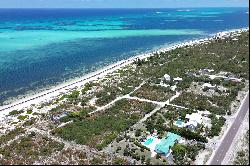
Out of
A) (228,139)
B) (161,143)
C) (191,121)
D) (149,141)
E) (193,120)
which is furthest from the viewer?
(193,120)

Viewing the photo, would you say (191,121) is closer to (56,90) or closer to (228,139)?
(228,139)

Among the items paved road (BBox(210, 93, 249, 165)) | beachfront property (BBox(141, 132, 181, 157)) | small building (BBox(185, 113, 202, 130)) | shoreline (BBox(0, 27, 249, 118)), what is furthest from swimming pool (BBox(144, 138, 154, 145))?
shoreline (BBox(0, 27, 249, 118))

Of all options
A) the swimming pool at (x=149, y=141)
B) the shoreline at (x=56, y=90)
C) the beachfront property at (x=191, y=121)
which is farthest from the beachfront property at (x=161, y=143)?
the shoreline at (x=56, y=90)

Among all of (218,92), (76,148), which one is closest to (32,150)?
(76,148)

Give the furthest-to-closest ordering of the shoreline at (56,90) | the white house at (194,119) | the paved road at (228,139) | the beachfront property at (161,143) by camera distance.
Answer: the shoreline at (56,90) → the white house at (194,119) → the beachfront property at (161,143) → the paved road at (228,139)

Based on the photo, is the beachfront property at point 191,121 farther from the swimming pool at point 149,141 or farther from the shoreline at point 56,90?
the shoreline at point 56,90

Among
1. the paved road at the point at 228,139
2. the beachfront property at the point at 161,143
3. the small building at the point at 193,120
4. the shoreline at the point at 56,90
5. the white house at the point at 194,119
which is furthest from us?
the shoreline at the point at 56,90

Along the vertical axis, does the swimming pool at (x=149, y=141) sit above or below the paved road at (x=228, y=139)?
above

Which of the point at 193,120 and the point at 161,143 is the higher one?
the point at 193,120

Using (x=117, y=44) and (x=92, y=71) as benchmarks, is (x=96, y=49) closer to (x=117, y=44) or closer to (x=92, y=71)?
(x=117, y=44)

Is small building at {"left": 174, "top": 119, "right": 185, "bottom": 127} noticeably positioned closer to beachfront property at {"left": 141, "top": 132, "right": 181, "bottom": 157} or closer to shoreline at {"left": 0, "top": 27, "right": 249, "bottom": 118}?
beachfront property at {"left": 141, "top": 132, "right": 181, "bottom": 157}

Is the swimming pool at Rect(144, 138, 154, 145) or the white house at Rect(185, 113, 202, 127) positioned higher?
the white house at Rect(185, 113, 202, 127)

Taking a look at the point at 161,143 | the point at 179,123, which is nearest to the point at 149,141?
the point at 161,143
